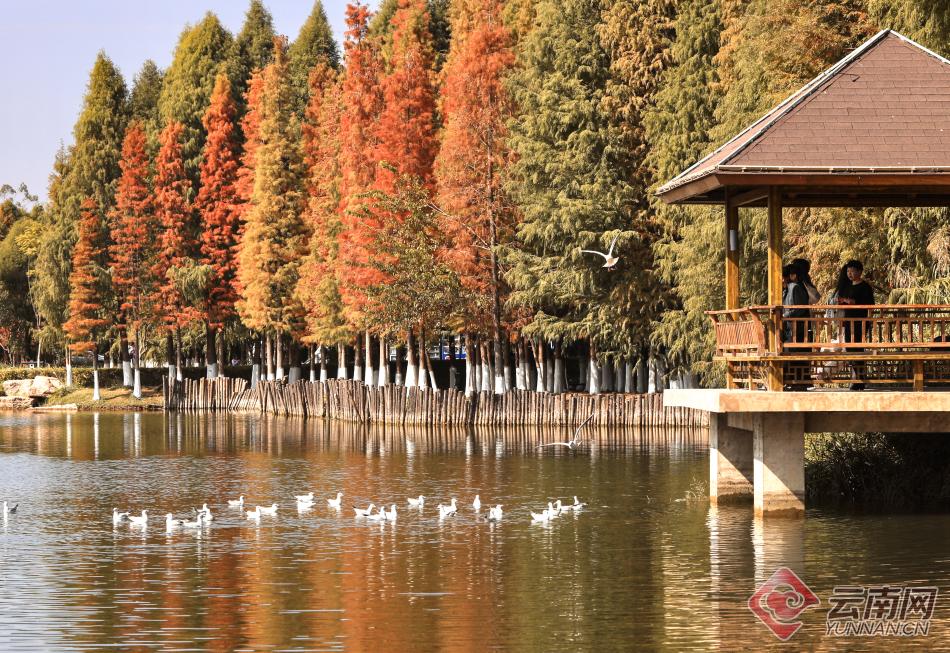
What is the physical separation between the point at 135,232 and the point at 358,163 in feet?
55.6

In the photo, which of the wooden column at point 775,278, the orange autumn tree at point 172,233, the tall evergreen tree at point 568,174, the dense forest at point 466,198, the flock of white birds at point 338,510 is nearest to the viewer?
the wooden column at point 775,278

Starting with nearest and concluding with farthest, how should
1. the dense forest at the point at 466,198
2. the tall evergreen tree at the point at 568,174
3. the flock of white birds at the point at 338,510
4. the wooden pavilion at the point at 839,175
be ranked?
the wooden pavilion at the point at 839,175 → the flock of white birds at the point at 338,510 → the dense forest at the point at 466,198 → the tall evergreen tree at the point at 568,174

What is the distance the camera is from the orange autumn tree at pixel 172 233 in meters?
65.9

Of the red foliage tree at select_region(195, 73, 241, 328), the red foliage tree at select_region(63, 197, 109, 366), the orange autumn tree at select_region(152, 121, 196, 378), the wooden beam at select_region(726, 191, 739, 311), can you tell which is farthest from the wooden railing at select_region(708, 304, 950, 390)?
the red foliage tree at select_region(63, 197, 109, 366)

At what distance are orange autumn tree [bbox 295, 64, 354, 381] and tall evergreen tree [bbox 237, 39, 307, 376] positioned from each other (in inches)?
26.7

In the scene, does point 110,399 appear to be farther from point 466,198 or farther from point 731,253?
point 731,253

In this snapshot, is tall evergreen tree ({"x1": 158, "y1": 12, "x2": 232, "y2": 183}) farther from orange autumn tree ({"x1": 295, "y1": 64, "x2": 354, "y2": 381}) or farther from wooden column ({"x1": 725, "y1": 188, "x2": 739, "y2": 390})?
wooden column ({"x1": 725, "y1": 188, "x2": 739, "y2": 390})

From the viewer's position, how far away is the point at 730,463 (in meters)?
23.2

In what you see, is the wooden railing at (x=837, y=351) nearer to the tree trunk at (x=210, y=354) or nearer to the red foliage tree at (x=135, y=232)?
the red foliage tree at (x=135, y=232)

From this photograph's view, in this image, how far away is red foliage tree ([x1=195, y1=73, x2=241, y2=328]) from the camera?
66.3 m

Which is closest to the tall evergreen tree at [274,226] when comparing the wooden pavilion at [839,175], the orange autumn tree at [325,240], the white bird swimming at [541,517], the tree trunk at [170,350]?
the orange autumn tree at [325,240]

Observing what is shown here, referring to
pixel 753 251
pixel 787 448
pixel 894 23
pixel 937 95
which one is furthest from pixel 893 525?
pixel 753 251

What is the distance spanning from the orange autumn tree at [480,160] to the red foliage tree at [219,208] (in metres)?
20.4

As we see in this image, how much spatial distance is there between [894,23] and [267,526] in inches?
713
